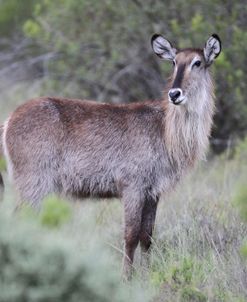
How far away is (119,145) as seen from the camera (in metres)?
7.38

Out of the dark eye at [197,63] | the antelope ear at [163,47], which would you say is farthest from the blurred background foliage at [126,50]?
the dark eye at [197,63]

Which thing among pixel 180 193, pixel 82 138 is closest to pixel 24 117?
pixel 82 138

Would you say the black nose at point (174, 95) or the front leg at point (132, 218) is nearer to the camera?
the black nose at point (174, 95)

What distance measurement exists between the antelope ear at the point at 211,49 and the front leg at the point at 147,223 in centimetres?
127

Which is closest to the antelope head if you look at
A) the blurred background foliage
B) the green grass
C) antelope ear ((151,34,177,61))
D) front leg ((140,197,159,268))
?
antelope ear ((151,34,177,61))

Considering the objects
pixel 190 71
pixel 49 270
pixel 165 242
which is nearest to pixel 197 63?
pixel 190 71

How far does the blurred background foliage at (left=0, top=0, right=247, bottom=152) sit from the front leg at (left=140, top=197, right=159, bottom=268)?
3.92 meters

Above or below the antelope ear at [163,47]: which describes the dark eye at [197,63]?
below

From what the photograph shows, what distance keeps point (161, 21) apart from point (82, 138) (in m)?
5.24

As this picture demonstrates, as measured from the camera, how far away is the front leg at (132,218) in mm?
7180

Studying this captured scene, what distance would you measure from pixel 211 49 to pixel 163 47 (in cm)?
47

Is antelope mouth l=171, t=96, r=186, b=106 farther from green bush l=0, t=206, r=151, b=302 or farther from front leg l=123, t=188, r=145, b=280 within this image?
green bush l=0, t=206, r=151, b=302

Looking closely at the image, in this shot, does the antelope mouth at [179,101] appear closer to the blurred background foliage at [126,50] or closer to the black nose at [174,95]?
the black nose at [174,95]

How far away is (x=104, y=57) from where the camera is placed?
514 inches
